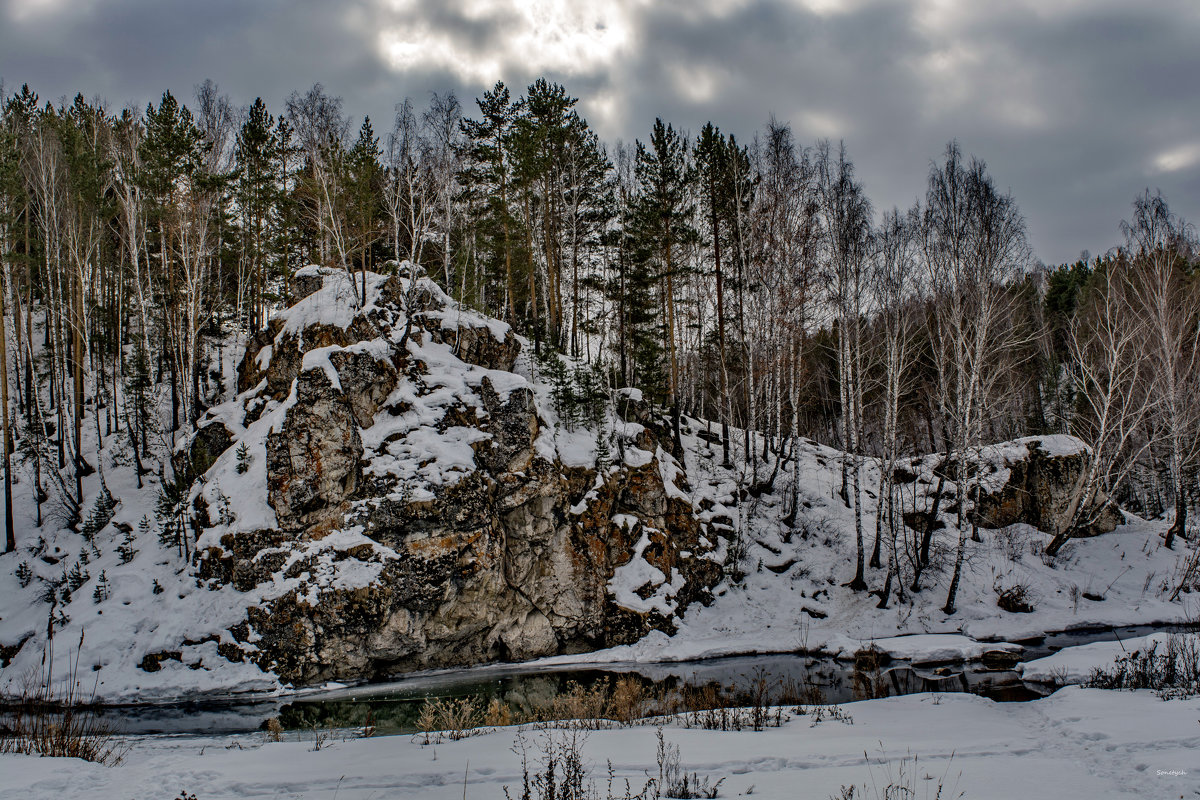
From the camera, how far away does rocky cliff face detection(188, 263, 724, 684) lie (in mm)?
15172

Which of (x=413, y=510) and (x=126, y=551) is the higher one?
(x=413, y=510)

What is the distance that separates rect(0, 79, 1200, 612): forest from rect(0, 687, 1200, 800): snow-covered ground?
11300 millimetres

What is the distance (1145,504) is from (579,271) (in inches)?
1441

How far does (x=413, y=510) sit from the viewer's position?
52.7 ft

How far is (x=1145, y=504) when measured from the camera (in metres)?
30.9

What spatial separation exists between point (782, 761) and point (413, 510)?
12467 mm

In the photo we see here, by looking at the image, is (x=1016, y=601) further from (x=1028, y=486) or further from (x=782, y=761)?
(x=782, y=761)

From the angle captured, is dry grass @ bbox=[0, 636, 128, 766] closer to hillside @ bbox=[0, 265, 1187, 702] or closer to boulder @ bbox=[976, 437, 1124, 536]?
hillside @ bbox=[0, 265, 1187, 702]

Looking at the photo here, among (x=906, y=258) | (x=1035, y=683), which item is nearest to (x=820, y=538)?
(x=1035, y=683)

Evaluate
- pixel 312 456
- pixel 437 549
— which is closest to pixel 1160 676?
pixel 437 549

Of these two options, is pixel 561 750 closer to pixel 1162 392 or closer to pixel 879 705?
pixel 879 705

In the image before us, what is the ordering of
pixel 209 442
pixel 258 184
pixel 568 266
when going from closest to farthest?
pixel 209 442, pixel 258 184, pixel 568 266

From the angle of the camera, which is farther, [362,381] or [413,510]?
[362,381]

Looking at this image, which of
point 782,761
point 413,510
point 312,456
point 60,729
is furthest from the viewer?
point 312,456
